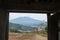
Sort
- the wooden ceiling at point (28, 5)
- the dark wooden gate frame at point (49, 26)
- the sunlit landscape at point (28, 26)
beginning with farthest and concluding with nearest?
the sunlit landscape at point (28, 26) → the dark wooden gate frame at point (49, 26) → the wooden ceiling at point (28, 5)

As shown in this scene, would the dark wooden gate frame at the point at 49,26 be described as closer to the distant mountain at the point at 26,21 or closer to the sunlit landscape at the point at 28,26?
the sunlit landscape at the point at 28,26

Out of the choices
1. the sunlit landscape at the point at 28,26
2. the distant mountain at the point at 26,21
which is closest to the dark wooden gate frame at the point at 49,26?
the sunlit landscape at the point at 28,26

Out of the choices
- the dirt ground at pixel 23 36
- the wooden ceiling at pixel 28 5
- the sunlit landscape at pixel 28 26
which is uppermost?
the wooden ceiling at pixel 28 5

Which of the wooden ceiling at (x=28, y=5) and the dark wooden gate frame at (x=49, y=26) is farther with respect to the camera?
the dark wooden gate frame at (x=49, y=26)

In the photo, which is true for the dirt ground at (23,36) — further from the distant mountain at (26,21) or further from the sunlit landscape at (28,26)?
the distant mountain at (26,21)

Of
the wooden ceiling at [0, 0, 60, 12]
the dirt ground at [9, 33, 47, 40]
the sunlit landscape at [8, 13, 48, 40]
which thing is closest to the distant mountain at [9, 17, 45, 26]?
the sunlit landscape at [8, 13, 48, 40]

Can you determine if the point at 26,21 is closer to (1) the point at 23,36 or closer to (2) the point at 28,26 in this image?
(2) the point at 28,26

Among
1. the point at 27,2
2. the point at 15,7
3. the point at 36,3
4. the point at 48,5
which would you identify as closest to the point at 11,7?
the point at 15,7

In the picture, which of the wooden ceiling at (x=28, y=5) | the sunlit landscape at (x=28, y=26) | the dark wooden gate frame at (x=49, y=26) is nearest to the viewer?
the wooden ceiling at (x=28, y=5)

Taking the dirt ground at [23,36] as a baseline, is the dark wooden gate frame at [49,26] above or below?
above
